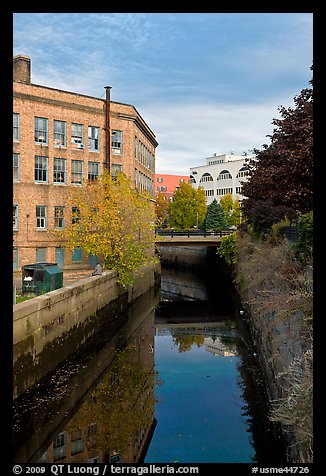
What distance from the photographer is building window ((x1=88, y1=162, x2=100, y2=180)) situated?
1280 inches

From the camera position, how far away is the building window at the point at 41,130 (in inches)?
1163

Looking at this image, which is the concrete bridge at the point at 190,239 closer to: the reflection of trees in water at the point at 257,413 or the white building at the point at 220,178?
the reflection of trees in water at the point at 257,413

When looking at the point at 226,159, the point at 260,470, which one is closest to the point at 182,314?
the point at 260,470

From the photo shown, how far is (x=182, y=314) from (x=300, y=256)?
12657mm

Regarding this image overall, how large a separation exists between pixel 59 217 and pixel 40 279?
48.3 ft

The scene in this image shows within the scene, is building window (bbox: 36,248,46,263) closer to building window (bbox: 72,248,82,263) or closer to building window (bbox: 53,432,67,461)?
building window (bbox: 72,248,82,263)

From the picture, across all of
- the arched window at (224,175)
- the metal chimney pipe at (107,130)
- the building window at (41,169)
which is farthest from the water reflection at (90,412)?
the arched window at (224,175)

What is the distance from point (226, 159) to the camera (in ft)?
357

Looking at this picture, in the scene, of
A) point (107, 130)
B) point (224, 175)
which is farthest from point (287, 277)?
point (224, 175)

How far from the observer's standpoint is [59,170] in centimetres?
3080

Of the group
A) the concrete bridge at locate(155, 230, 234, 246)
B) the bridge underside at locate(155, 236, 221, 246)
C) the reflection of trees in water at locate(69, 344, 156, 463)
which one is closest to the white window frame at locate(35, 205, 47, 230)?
the concrete bridge at locate(155, 230, 234, 246)

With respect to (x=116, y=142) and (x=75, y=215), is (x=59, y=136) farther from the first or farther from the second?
(x=75, y=215)
